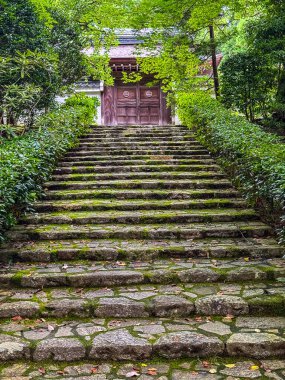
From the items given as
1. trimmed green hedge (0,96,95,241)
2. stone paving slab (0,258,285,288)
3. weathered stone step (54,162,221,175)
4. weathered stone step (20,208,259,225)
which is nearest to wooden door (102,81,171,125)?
trimmed green hedge (0,96,95,241)

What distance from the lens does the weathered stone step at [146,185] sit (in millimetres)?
7508

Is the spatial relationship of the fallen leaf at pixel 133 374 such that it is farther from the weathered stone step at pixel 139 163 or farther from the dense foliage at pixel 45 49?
the weathered stone step at pixel 139 163

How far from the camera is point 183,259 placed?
4.96 metres

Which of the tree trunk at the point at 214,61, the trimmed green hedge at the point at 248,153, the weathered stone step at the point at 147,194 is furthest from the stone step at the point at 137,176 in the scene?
the tree trunk at the point at 214,61

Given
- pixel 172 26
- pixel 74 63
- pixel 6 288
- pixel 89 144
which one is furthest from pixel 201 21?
pixel 6 288

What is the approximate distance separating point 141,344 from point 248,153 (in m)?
4.12

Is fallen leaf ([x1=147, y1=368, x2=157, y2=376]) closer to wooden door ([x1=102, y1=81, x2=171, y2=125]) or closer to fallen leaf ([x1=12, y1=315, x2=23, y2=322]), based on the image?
fallen leaf ([x1=12, y1=315, x2=23, y2=322])

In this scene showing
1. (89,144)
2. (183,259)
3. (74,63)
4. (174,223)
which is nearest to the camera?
(183,259)

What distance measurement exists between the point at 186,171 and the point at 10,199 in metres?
4.33

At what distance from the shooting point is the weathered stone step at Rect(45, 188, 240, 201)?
7.05 m

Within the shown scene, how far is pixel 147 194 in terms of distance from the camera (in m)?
7.11

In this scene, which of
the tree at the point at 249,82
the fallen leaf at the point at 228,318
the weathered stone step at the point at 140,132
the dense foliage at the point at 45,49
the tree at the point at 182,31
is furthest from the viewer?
the tree at the point at 182,31

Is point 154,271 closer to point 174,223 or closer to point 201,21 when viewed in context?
point 174,223

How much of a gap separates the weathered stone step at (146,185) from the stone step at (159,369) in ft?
14.7
